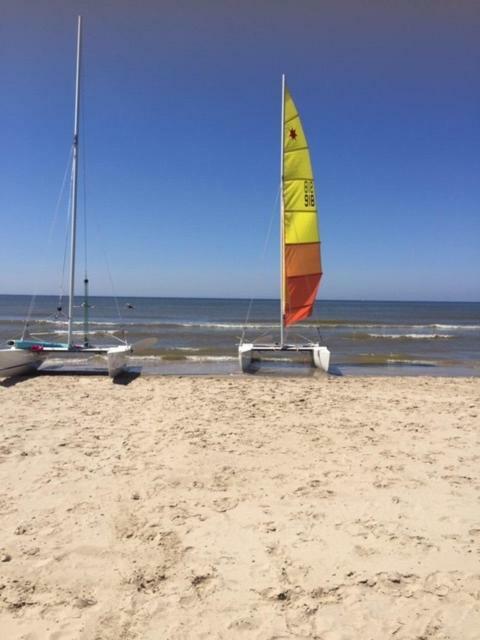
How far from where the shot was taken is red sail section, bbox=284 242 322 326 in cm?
1221

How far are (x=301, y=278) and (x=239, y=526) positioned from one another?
30.6 feet

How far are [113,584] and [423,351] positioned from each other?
15.7 metres

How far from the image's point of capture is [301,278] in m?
12.4

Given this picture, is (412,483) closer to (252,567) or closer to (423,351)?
(252,567)

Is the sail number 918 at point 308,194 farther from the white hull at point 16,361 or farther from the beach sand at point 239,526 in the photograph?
the white hull at point 16,361

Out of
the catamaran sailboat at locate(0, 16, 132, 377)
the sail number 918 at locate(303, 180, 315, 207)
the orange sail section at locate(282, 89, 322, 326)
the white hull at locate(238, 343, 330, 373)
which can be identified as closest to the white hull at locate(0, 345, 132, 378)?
the catamaran sailboat at locate(0, 16, 132, 377)

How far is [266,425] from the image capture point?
6.41 m

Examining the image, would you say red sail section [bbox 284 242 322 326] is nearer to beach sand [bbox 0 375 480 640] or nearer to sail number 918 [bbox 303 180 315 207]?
sail number 918 [bbox 303 180 315 207]

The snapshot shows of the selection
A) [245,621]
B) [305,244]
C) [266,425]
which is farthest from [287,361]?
[245,621]

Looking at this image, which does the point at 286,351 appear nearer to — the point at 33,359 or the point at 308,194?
the point at 308,194

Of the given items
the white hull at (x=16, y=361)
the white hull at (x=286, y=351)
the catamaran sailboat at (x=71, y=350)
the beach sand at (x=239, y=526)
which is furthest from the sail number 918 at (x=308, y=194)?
the white hull at (x=16, y=361)

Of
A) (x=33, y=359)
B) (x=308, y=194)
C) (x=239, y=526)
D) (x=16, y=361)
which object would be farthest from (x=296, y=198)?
(x=239, y=526)

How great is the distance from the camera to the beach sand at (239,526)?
8.41ft

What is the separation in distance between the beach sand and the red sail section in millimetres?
5729
